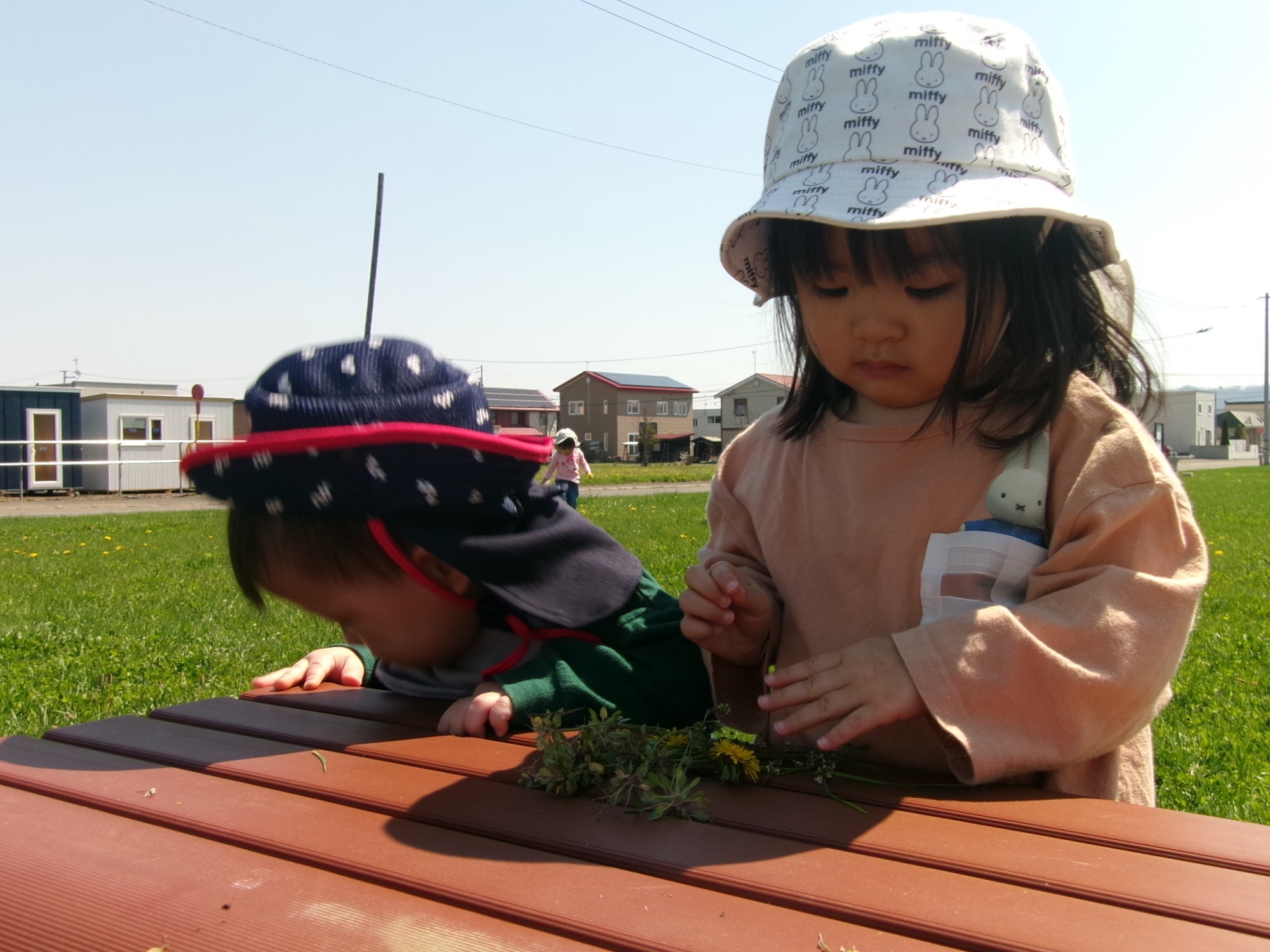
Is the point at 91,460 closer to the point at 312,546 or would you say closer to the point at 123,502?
the point at 123,502

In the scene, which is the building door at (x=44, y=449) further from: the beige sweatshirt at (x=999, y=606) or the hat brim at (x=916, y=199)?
the hat brim at (x=916, y=199)

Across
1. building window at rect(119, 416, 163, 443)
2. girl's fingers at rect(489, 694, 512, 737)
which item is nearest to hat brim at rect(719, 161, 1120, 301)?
girl's fingers at rect(489, 694, 512, 737)

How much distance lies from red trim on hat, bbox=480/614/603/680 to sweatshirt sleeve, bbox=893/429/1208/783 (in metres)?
0.69

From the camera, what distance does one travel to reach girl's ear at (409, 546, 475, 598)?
5.86 feet

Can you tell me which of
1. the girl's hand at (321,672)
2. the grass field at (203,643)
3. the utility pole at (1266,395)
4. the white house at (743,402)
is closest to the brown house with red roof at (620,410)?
the white house at (743,402)

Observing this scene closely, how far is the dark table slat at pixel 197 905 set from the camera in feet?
3.08

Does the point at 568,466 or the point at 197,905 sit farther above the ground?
the point at 568,466

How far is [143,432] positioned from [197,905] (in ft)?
78.5

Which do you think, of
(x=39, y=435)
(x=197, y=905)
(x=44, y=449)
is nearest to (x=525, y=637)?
(x=197, y=905)

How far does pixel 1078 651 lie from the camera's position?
1307 mm

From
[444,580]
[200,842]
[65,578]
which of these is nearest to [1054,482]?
[444,580]

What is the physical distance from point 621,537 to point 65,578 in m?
4.93

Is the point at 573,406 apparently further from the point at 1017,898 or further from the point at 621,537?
the point at 1017,898

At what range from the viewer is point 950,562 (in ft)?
5.10
